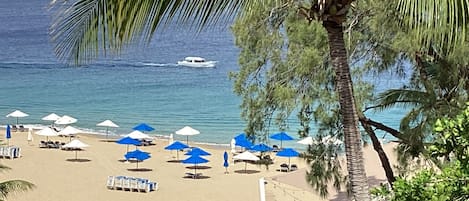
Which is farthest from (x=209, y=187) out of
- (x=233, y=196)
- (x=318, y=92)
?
(x=318, y=92)

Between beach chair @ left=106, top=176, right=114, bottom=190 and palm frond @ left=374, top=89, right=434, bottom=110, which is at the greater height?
palm frond @ left=374, top=89, right=434, bottom=110

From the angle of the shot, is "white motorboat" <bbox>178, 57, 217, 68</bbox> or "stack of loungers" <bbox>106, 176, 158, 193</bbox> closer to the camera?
"stack of loungers" <bbox>106, 176, 158, 193</bbox>

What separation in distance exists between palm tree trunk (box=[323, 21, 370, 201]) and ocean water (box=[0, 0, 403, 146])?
2194 centimetres

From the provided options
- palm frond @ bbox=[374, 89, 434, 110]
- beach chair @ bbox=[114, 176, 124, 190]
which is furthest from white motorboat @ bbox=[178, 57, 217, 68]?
palm frond @ bbox=[374, 89, 434, 110]

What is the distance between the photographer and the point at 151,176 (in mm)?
23328

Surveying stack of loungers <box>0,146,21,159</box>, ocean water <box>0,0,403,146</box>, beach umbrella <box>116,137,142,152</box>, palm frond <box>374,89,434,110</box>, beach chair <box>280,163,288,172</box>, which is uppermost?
ocean water <box>0,0,403,146</box>

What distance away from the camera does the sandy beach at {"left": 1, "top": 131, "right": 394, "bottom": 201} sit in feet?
64.5

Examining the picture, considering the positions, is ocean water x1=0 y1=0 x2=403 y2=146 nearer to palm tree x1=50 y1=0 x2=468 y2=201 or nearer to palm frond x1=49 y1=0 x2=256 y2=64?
palm tree x1=50 y1=0 x2=468 y2=201

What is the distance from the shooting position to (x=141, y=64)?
6344cm

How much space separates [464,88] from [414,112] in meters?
0.68

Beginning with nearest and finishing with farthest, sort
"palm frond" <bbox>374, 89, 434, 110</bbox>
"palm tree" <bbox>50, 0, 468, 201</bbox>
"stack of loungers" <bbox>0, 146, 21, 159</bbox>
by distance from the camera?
"palm tree" <bbox>50, 0, 468, 201</bbox> < "palm frond" <bbox>374, 89, 434, 110</bbox> < "stack of loungers" <bbox>0, 146, 21, 159</bbox>

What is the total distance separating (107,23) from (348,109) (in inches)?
92.0

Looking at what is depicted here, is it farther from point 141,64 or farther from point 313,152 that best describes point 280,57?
point 141,64

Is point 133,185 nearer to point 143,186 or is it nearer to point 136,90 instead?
point 143,186
